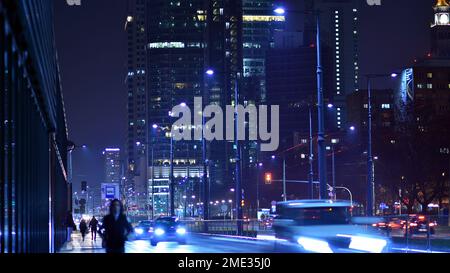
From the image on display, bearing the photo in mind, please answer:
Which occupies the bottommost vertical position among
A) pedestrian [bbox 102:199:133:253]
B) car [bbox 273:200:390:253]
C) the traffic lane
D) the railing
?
the railing

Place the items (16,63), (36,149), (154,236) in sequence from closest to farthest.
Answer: (16,63) < (36,149) < (154,236)

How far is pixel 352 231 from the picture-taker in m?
27.5

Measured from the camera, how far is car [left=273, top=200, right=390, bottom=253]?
2643 centimetres

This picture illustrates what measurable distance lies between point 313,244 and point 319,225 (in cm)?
181

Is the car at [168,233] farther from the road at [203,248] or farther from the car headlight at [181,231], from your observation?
the road at [203,248]

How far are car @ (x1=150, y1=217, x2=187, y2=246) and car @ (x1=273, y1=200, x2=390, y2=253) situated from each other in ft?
54.3

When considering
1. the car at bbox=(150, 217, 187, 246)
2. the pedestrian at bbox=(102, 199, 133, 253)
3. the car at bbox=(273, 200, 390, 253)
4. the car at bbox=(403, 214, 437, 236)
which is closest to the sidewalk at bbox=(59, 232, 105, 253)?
the car at bbox=(150, 217, 187, 246)

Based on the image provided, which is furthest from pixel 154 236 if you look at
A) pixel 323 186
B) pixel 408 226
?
pixel 408 226

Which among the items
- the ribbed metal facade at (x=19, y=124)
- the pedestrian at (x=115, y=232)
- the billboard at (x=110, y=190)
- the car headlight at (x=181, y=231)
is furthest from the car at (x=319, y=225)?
the billboard at (x=110, y=190)

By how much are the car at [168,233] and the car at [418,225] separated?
44.6 ft

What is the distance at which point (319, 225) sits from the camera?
91.7 feet

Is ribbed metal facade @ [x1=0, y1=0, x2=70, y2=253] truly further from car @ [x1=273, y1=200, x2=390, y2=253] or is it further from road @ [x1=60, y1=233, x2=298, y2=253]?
car @ [x1=273, y1=200, x2=390, y2=253]
